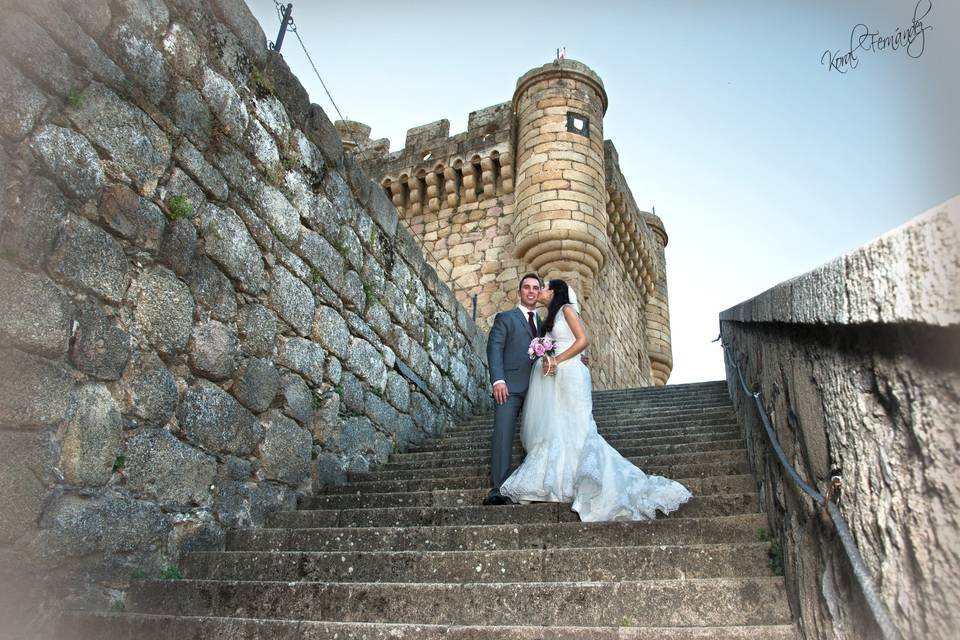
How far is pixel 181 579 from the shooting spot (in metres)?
2.92

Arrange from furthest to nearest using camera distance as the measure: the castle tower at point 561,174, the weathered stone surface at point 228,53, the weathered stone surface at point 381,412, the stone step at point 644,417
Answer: the castle tower at point 561,174 < the stone step at point 644,417 < the weathered stone surface at point 381,412 < the weathered stone surface at point 228,53

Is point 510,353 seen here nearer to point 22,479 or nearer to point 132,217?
point 132,217

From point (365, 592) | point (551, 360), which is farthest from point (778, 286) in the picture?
point (551, 360)

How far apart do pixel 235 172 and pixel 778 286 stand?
3046mm

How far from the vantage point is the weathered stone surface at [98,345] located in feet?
8.85

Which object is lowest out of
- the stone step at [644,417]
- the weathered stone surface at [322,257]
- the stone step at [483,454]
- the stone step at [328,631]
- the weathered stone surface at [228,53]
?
the stone step at [328,631]

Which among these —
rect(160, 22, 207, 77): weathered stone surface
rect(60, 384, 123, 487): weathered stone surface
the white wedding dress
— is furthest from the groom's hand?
rect(160, 22, 207, 77): weathered stone surface

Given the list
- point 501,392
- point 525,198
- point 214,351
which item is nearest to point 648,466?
point 501,392

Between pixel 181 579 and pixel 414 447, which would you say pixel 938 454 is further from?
pixel 414 447

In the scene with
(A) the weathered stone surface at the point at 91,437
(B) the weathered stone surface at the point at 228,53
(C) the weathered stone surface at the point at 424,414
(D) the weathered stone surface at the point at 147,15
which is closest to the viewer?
(A) the weathered stone surface at the point at 91,437

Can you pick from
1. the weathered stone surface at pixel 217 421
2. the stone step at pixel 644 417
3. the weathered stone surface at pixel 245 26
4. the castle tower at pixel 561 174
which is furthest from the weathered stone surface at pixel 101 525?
the castle tower at pixel 561 174

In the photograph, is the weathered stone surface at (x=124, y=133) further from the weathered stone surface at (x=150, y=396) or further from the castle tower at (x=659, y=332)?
the castle tower at (x=659, y=332)

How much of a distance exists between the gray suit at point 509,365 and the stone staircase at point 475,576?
41 centimetres

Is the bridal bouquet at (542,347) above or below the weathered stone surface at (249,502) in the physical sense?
above
